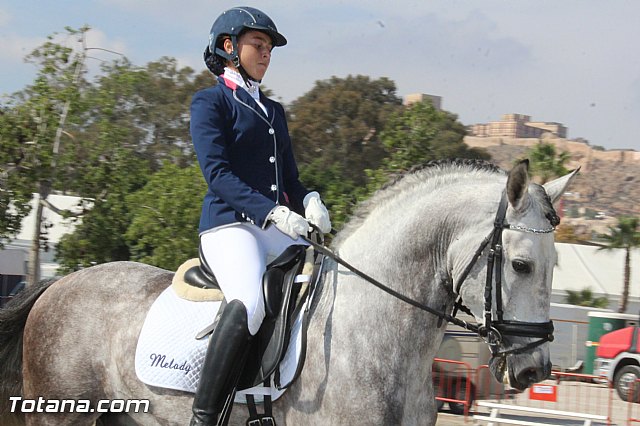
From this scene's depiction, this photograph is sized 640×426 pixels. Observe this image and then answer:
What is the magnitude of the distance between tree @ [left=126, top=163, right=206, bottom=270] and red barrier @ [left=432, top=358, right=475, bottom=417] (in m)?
5.21

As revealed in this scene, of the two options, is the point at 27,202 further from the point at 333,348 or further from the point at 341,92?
the point at 341,92

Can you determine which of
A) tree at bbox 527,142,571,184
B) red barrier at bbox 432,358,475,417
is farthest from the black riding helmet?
tree at bbox 527,142,571,184

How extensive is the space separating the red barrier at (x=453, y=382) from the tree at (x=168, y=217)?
5.21 meters

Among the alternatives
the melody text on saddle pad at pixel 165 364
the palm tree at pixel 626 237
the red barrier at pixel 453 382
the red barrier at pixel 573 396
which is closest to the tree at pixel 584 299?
the palm tree at pixel 626 237

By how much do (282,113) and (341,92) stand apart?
49.6m

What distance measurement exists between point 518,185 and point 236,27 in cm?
181

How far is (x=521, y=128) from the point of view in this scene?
413ft

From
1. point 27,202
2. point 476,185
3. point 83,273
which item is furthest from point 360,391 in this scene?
point 27,202

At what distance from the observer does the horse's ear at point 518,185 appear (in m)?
3.95

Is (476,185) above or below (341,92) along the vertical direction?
below

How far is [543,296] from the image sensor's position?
13.2 ft

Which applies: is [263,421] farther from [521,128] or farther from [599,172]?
[521,128]

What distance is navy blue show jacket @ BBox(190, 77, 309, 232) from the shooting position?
4.46 m

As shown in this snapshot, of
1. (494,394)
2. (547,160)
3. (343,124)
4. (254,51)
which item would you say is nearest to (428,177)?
(254,51)
